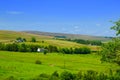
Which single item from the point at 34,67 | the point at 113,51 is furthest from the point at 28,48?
the point at 113,51

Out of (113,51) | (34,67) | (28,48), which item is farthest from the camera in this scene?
(28,48)

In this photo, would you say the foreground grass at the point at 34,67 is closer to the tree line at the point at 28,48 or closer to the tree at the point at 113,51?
the tree at the point at 113,51

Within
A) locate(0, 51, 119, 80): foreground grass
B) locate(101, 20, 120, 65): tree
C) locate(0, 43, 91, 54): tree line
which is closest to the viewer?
locate(101, 20, 120, 65): tree

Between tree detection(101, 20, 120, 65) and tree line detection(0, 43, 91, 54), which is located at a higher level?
tree detection(101, 20, 120, 65)

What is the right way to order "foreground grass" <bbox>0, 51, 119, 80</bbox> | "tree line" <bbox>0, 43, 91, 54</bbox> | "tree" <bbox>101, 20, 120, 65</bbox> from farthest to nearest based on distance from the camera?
"tree line" <bbox>0, 43, 91, 54</bbox> → "foreground grass" <bbox>0, 51, 119, 80</bbox> → "tree" <bbox>101, 20, 120, 65</bbox>

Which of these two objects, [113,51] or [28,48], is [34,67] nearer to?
[113,51]

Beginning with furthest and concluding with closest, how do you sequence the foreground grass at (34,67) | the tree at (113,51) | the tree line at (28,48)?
1. the tree line at (28,48)
2. the foreground grass at (34,67)
3. the tree at (113,51)

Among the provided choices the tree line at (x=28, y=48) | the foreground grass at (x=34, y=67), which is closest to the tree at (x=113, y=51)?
the foreground grass at (x=34, y=67)

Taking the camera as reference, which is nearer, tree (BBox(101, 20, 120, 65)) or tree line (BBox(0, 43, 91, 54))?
tree (BBox(101, 20, 120, 65))

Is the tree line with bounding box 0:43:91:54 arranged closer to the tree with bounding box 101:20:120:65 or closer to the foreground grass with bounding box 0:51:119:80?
the foreground grass with bounding box 0:51:119:80

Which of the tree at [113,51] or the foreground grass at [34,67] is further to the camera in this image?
the foreground grass at [34,67]

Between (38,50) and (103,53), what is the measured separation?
12663 cm

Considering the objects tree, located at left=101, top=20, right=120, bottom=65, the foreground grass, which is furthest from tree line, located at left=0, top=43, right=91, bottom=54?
tree, located at left=101, top=20, right=120, bottom=65

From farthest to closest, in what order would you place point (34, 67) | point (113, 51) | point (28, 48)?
point (28, 48) → point (34, 67) → point (113, 51)
